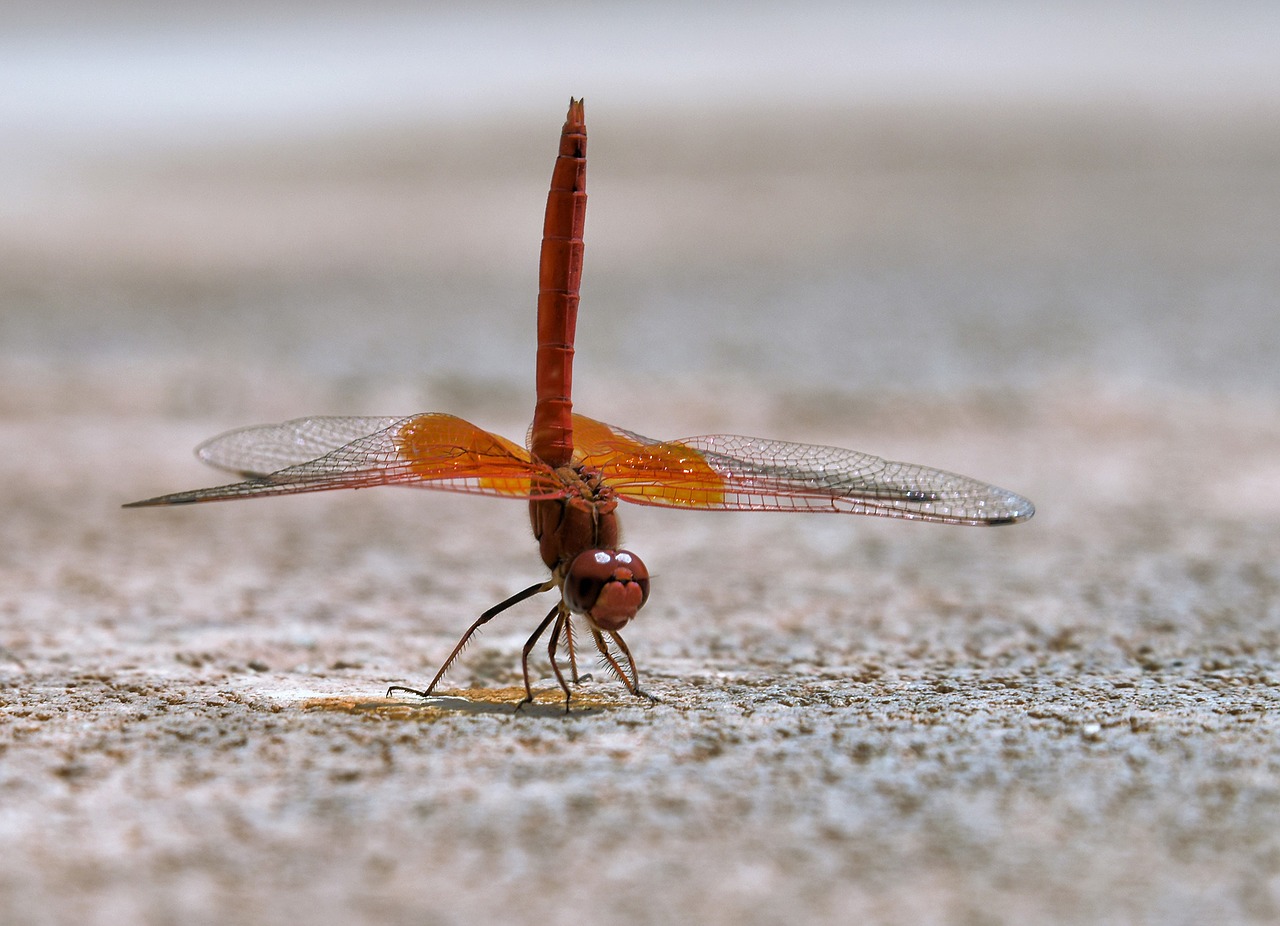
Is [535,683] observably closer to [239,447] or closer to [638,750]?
[638,750]

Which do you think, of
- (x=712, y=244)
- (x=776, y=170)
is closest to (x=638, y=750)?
(x=712, y=244)

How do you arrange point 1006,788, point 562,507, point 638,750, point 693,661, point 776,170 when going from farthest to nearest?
1. point 776,170
2. point 693,661
3. point 562,507
4. point 638,750
5. point 1006,788

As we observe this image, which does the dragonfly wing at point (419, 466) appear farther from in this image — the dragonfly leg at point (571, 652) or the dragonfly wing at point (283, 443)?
the dragonfly leg at point (571, 652)

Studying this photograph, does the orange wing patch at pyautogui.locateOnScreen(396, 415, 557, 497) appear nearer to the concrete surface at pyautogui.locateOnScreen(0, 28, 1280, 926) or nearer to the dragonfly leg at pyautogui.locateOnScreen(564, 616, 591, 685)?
the dragonfly leg at pyautogui.locateOnScreen(564, 616, 591, 685)

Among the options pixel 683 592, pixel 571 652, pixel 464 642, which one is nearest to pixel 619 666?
pixel 571 652

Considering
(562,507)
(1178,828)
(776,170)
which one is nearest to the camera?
(1178,828)

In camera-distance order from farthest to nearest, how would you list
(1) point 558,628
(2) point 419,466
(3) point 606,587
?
1. (1) point 558,628
2. (2) point 419,466
3. (3) point 606,587

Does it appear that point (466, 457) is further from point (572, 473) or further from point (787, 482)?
point (787, 482)
